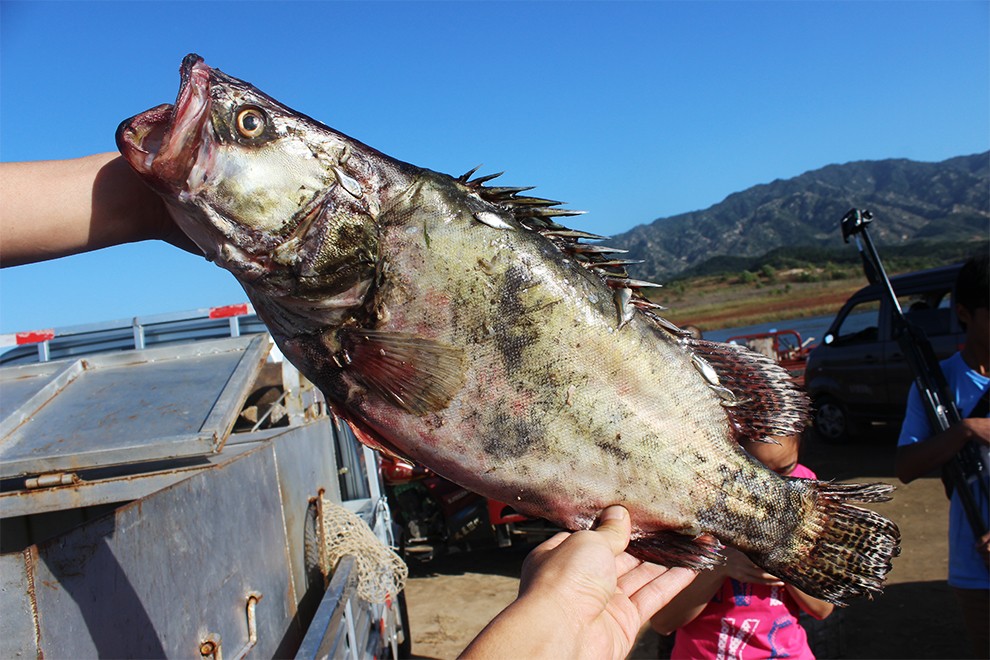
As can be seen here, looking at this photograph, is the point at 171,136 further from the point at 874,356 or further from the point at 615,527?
the point at 874,356

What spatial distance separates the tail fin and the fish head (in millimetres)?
1591

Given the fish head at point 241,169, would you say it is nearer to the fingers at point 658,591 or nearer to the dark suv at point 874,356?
the fingers at point 658,591

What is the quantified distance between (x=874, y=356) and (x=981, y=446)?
7.89 m

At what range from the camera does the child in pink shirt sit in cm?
295

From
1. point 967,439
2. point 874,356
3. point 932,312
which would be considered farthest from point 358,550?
point 874,356

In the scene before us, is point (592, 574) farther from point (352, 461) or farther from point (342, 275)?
point (352, 461)

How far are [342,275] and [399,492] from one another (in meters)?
7.01

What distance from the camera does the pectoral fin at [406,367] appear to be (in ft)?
5.96

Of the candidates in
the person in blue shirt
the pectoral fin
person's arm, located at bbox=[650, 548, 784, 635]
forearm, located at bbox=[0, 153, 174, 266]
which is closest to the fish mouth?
forearm, located at bbox=[0, 153, 174, 266]

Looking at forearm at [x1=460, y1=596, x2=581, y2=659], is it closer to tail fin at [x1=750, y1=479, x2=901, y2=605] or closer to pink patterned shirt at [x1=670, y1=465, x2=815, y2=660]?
tail fin at [x1=750, y1=479, x2=901, y2=605]

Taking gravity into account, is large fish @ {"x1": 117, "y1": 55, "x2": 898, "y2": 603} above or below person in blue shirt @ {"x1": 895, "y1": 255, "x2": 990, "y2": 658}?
above

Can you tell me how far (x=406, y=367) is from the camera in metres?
1.82

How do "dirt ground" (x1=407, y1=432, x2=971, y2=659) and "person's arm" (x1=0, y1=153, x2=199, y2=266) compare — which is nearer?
"person's arm" (x1=0, y1=153, x2=199, y2=266)

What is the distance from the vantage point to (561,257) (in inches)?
78.6
